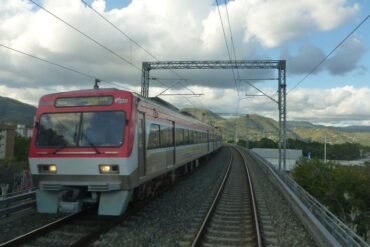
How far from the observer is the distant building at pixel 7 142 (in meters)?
70.0

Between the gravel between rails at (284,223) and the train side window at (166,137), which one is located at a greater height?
the train side window at (166,137)

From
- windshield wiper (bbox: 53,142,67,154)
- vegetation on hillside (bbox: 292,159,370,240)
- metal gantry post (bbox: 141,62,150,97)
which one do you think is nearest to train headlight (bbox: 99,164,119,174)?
windshield wiper (bbox: 53,142,67,154)

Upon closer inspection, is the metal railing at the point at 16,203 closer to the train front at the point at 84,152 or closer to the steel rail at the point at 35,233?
the train front at the point at 84,152

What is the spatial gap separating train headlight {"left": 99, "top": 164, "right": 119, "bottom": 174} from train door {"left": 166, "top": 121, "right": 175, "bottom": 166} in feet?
15.9

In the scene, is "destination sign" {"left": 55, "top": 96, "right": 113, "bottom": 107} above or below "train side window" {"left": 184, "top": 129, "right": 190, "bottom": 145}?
above

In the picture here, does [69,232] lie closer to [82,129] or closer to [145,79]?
[82,129]

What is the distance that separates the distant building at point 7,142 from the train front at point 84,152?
6473 centimetres

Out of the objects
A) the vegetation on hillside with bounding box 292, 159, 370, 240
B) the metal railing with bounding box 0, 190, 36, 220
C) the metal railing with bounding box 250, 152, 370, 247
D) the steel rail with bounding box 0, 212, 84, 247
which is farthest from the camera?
the vegetation on hillside with bounding box 292, 159, 370, 240

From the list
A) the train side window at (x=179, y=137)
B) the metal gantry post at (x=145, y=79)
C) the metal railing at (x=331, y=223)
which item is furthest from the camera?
the metal gantry post at (x=145, y=79)

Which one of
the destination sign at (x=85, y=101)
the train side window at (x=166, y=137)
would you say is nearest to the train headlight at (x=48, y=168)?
the destination sign at (x=85, y=101)

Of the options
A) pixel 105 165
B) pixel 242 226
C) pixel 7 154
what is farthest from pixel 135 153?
pixel 7 154

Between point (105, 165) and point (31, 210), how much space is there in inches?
113

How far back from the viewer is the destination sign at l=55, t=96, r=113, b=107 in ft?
32.1

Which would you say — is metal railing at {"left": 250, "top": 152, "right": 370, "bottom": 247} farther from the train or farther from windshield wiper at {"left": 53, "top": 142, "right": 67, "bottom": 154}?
windshield wiper at {"left": 53, "top": 142, "right": 67, "bottom": 154}
